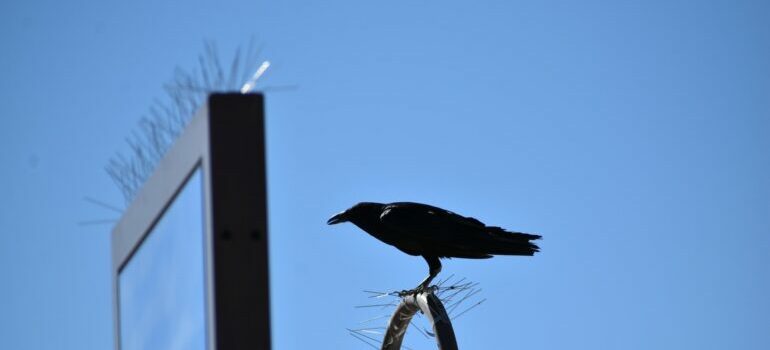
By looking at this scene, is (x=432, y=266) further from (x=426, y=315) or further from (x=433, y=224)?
(x=426, y=315)

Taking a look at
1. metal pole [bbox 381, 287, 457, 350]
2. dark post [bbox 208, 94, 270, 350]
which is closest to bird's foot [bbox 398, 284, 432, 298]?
metal pole [bbox 381, 287, 457, 350]

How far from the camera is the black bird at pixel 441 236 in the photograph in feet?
35.8

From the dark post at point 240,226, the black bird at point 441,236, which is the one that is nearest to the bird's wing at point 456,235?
the black bird at point 441,236

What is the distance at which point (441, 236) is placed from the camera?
10984mm

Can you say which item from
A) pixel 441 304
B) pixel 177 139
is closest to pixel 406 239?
pixel 441 304

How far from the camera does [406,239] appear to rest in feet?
36.7

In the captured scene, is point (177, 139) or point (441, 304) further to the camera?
point (441, 304)

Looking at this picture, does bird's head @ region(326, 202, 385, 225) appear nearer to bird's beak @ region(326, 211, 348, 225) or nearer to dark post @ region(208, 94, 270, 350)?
bird's beak @ region(326, 211, 348, 225)

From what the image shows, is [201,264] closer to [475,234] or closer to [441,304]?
[441,304]

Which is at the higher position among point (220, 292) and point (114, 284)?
point (114, 284)

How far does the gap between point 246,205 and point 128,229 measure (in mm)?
2996

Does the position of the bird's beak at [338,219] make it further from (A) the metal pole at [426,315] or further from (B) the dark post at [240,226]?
(B) the dark post at [240,226]

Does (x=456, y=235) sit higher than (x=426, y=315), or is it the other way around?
(x=456, y=235)

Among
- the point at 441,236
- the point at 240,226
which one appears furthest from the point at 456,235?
the point at 240,226
